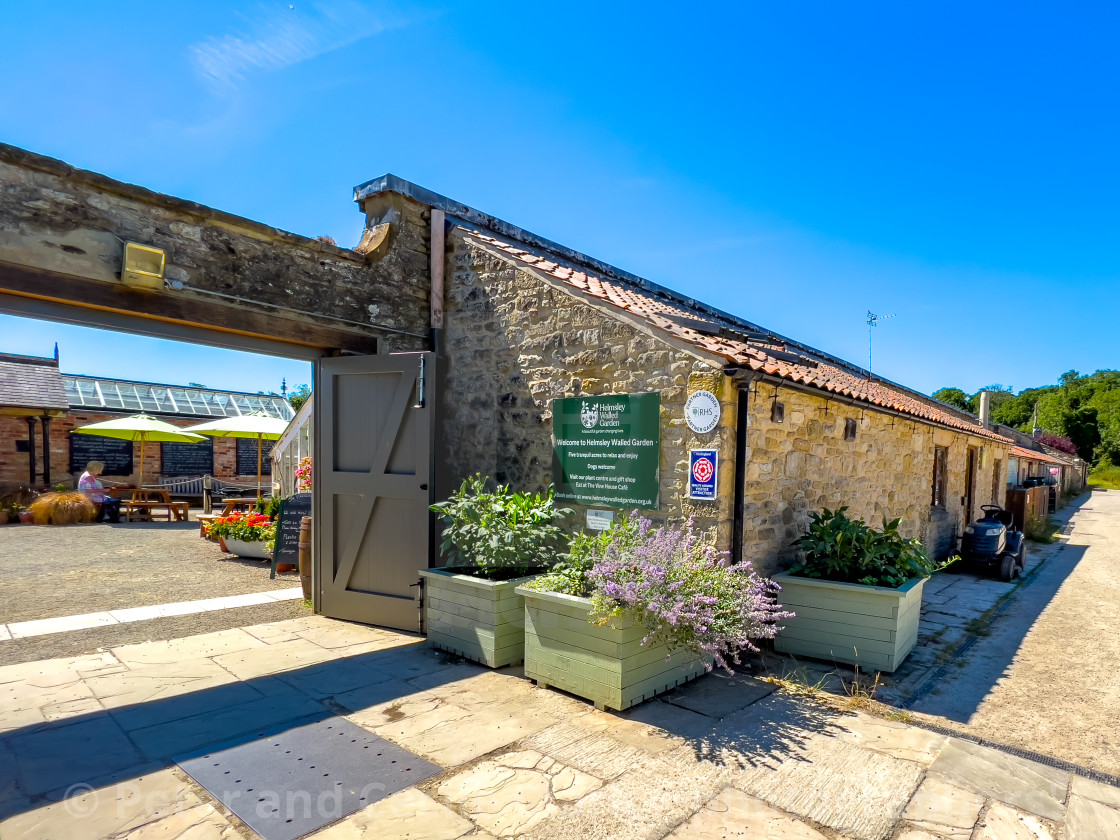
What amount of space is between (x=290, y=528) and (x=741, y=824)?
6704 mm

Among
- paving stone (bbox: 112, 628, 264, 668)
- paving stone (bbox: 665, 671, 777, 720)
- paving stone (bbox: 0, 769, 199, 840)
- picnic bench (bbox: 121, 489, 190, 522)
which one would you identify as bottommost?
picnic bench (bbox: 121, 489, 190, 522)

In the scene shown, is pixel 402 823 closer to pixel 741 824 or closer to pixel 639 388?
pixel 741 824

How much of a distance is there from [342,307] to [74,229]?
2.09 meters

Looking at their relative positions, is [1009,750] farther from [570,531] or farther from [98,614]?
[98,614]

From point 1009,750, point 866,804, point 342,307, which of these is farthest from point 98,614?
point 1009,750

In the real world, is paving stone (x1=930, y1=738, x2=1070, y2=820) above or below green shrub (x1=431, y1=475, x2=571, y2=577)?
below

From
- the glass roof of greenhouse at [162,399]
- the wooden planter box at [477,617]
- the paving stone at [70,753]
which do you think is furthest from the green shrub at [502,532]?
the glass roof of greenhouse at [162,399]

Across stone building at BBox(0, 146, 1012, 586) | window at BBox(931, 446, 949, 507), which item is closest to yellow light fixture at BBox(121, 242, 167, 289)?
stone building at BBox(0, 146, 1012, 586)

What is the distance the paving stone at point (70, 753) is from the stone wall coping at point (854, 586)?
15.0 feet

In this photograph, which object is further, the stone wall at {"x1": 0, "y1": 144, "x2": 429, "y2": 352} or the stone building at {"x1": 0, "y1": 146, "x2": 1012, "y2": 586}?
the stone building at {"x1": 0, "y1": 146, "x2": 1012, "y2": 586}

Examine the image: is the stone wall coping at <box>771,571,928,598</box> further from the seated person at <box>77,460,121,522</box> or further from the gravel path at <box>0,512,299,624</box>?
the seated person at <box>77,460,121,522</box>

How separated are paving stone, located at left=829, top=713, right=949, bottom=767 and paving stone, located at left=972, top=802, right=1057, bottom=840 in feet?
1.53

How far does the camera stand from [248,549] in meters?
9.65

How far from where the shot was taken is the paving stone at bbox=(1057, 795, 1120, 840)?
9.36 ft
